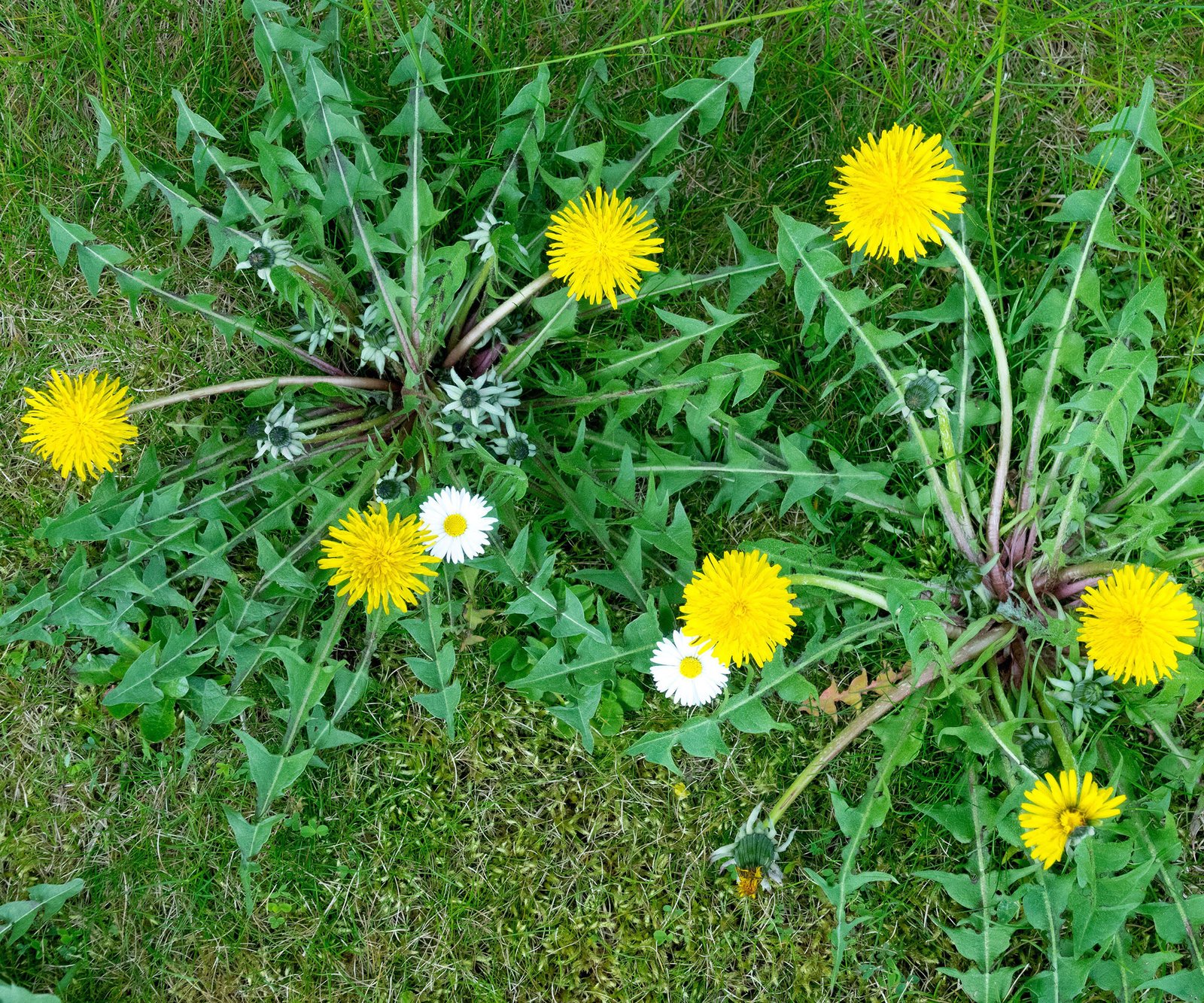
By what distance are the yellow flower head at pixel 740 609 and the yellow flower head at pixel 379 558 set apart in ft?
1.89

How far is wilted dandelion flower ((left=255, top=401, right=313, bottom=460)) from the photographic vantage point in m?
2.16

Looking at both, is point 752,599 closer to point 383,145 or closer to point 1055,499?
point 1055,499

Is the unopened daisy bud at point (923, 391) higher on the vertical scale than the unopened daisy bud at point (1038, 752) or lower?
higher

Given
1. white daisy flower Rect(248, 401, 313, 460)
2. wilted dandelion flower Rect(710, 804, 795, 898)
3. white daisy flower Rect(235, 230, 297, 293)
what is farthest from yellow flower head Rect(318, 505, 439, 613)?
wilted dandelion flower Rect(710, 804, 795, 898)

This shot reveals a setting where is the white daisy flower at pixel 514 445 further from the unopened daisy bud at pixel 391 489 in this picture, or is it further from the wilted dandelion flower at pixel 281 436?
the wilted dandelion flower at pixel 281 436

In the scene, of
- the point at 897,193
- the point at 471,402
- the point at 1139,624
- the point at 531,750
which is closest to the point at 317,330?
the point at 471,402

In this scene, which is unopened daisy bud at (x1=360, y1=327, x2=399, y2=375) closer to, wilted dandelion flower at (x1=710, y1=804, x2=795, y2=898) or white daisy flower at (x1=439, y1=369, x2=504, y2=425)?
white daisy flower at (x1=439, y1=369, x2=504, y2=425)

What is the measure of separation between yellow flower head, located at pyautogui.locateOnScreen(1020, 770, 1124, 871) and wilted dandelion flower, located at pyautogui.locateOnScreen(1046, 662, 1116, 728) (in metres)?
0.21

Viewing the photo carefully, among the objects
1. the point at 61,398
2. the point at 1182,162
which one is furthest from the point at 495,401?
the point at 1182,162

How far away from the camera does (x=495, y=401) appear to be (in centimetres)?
217

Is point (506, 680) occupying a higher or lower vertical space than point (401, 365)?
lower

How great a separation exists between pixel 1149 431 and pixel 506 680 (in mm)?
1771

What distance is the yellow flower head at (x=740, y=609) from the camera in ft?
6.21

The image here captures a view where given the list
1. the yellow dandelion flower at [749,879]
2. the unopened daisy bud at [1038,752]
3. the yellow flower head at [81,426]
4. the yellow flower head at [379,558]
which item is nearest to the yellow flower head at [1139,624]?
the unopened daisy bud at [1038,752]
